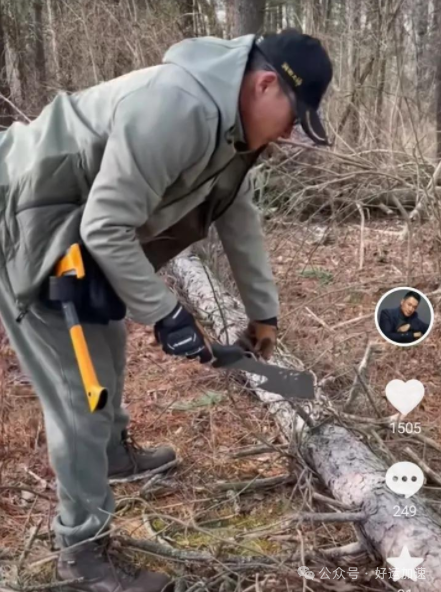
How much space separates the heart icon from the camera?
5.93 feet

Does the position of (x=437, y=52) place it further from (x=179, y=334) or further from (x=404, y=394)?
(x=179, y=334)

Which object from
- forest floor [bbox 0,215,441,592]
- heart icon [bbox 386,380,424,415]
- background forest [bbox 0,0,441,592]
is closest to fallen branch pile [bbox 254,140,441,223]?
background forest [bbox 0,0,441,592]

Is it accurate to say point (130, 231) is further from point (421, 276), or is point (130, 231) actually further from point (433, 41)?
point (433, 41)

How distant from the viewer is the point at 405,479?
5.41ft

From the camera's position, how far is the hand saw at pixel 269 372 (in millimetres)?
1483

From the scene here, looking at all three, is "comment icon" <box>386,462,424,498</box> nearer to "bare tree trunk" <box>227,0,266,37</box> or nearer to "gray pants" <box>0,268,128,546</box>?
"gray pants" <box>0,268,128,546</box>

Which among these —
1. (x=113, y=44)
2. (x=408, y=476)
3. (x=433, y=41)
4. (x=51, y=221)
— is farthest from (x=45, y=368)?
(x=113, y=44)

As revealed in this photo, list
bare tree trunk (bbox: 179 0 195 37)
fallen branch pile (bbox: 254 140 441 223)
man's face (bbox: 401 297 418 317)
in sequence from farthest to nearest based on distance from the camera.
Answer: bare tree trunk (bbox: 179 0 195 37) → fallen branch pile (bbox: 254 140 441 223) → man's face (bbox: 401 297 418 317)

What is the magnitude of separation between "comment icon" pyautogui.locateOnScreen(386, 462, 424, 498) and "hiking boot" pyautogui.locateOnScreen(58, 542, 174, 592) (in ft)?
1.76

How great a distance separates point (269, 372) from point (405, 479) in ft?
1.38

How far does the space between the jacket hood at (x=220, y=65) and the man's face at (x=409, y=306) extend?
2.30 ft

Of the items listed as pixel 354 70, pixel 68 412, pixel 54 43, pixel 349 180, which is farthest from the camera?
pixel 54 43

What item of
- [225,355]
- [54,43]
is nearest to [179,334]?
[225,355]

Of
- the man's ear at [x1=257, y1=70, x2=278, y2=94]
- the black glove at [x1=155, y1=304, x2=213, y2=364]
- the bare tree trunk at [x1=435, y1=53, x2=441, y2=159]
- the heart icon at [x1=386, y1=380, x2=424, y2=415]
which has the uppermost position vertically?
the man's ear at [x1=257, y1=70, x2=278, y2=94]
